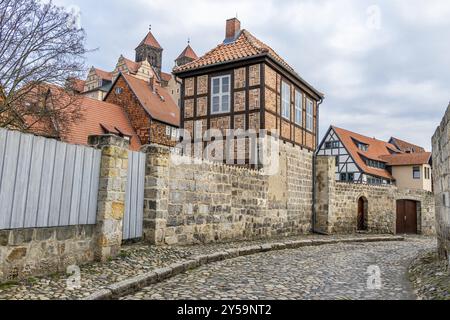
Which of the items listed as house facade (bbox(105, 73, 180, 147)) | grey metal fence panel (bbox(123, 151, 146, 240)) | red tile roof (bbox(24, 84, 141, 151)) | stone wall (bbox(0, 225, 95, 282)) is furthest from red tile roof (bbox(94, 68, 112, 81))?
stone wall (bbox(0, 225, 95, 282))

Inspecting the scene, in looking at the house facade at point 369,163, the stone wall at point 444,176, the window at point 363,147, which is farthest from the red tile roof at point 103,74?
the stone wall at point 444,176

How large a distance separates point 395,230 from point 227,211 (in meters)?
13.4

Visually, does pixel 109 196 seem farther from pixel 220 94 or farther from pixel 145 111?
pixel 145 111

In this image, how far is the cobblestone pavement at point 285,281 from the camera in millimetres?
4848

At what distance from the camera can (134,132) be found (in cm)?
2714

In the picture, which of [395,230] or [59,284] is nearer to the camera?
[59,284]

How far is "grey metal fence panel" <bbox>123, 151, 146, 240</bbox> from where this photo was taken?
7.20 m

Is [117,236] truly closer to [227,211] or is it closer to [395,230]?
[227,211]

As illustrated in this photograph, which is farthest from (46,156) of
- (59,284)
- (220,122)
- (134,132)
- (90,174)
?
(134,132)

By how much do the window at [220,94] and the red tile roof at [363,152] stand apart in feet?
72.1

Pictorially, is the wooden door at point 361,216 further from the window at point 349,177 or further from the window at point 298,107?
the window at point 349,177

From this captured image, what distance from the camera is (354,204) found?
18500 millimetres

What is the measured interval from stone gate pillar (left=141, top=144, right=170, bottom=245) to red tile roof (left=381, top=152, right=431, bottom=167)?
3409 cm

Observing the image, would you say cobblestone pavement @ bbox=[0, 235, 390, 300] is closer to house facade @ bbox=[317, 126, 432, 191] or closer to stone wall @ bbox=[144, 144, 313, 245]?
stone wall @ bbox=[144, 144, 313, 245]
